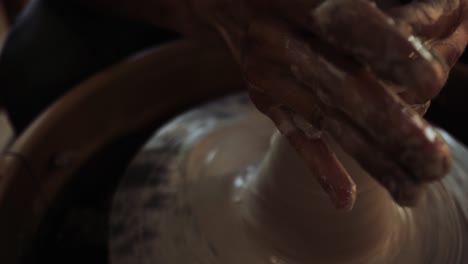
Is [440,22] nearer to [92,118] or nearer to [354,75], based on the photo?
[354,75]

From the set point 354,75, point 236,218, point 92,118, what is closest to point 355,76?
point 354,75

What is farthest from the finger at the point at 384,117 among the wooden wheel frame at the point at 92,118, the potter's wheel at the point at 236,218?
the wooden wheel frame at the point at 92,118

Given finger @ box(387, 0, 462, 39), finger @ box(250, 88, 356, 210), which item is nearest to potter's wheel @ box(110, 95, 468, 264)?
finger @ box(250, 88, 356, 210)

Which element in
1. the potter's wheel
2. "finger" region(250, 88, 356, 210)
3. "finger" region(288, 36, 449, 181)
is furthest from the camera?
the potter's wheel

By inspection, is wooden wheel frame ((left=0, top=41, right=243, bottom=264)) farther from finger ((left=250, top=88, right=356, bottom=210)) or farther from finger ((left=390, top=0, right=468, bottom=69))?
finger ((left=390, top=0, right=468, bottom=69))

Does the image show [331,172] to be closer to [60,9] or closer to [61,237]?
[61,237]

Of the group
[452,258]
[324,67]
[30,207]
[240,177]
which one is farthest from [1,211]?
[452,258]

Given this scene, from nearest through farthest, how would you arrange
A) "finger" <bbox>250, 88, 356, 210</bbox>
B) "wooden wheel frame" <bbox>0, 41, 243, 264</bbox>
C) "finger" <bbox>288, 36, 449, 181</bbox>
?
"finger" <bbox>288, 36, 449, 181</bbox>, "finger" <bbox>250, 88, 356, 210</bbox>, "wooden wheel frame" <bbox>0, 41, 243, 264</bbox>
